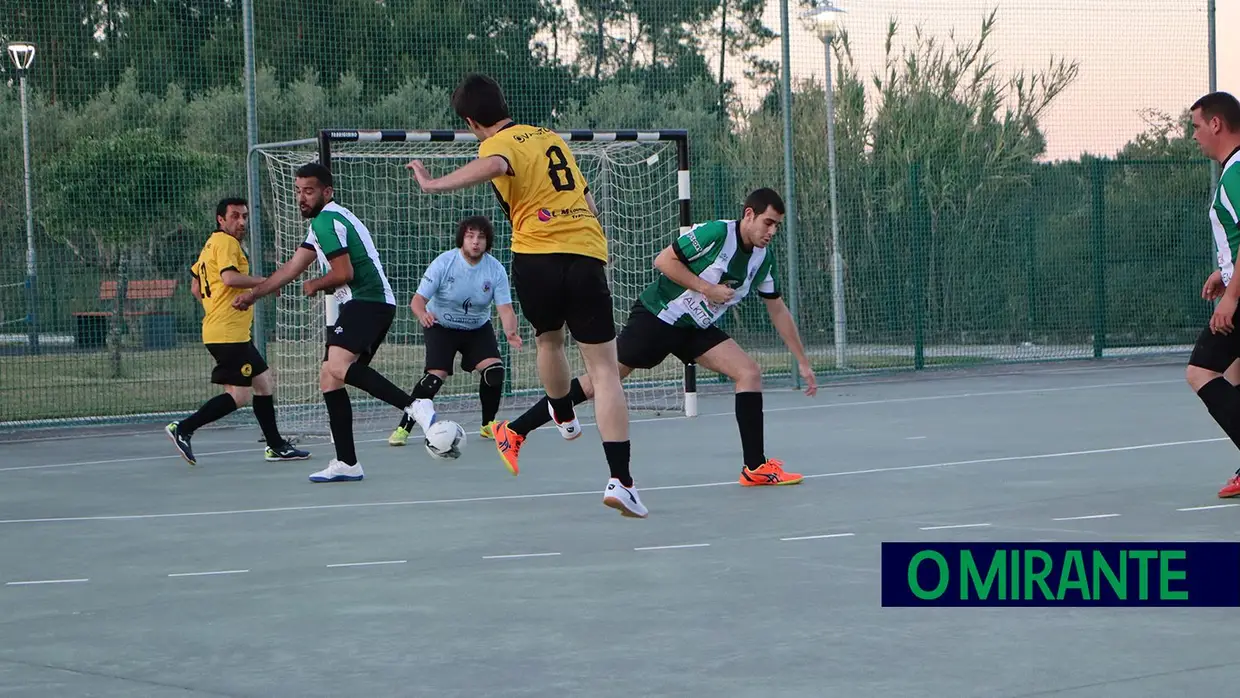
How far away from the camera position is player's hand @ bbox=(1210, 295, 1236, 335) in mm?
7785

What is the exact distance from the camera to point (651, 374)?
1730 centimetres

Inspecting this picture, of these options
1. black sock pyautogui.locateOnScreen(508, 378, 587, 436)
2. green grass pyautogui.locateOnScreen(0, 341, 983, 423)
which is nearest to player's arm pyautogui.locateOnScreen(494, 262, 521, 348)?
black sock pyautogui.locateOnScreen(508, 378, 587, 436)

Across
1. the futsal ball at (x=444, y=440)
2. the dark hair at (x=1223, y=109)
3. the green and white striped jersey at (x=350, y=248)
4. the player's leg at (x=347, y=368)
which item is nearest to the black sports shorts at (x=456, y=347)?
the player's leg at (x=347, y=368)

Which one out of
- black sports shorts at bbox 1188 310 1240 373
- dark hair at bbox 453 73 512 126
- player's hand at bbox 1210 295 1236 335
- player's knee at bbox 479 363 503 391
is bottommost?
player's knee at bbox 479 363 503 391

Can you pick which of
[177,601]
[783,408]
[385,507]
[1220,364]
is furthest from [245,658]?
[783,408]

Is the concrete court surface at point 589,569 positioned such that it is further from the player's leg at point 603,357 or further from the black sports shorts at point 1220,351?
the black sports shorts at point 1220,351

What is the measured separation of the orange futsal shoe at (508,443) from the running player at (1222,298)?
134 inches

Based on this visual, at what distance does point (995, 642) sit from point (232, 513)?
193 inches

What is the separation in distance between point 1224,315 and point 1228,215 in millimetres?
496

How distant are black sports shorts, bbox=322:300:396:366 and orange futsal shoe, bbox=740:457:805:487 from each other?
2.44 meters

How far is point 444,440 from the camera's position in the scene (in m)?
9.38

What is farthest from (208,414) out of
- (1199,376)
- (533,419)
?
(1199,376)

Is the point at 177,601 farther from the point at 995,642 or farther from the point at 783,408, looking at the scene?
the point at 783,408

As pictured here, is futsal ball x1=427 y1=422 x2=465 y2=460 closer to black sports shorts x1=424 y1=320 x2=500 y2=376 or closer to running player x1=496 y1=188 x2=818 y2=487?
running player x1=496 y1=188 x2=818 y2=487
